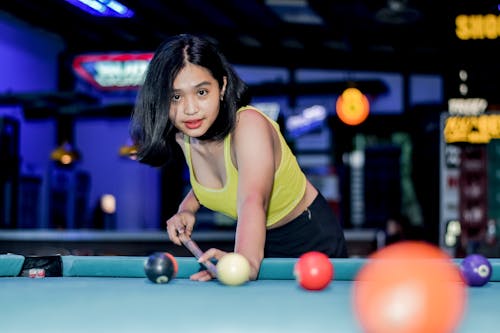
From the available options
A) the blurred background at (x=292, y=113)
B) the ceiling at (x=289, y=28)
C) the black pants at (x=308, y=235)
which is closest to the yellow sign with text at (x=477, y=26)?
the blurred background at (x=292, y=113)

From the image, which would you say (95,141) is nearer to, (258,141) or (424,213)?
(424,213)

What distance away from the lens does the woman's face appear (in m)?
1.96

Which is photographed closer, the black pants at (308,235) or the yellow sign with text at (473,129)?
the black pants at (308,235)

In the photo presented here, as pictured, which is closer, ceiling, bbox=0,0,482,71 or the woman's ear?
the woman's ear

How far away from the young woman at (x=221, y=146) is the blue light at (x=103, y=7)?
2776 mm

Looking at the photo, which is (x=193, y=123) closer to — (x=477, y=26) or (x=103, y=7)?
(x=103, y=7)

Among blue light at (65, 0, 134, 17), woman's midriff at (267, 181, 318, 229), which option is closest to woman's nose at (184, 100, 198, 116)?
woman's midriff at (267, 181, 318, 229)

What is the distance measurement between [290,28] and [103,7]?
4.89 m

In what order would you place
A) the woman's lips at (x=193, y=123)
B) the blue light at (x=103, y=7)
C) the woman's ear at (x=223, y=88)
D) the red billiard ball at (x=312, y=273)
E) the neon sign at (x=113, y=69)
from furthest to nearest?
the neon sign at (x=113, y=69) < the blue light at (x=103, y=7) < the woman's ear at (x=223, y=88) < the woman's lips at (x=193, y=123) < the red billiard ball at (x=312, y=273)

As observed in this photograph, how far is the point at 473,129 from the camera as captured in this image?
5.88m

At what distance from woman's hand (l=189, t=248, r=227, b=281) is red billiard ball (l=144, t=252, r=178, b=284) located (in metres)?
0.09

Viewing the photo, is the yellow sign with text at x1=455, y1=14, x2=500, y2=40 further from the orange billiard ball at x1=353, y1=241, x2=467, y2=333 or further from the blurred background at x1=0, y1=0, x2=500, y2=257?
the orange billiard ball at x1=353, y1=241, x2=467, y2=333

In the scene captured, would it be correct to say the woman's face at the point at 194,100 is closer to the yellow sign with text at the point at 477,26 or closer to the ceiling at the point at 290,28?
the yellow sign with text at the point at 477,26

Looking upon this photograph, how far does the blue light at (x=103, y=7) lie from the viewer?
4744 millimetres
